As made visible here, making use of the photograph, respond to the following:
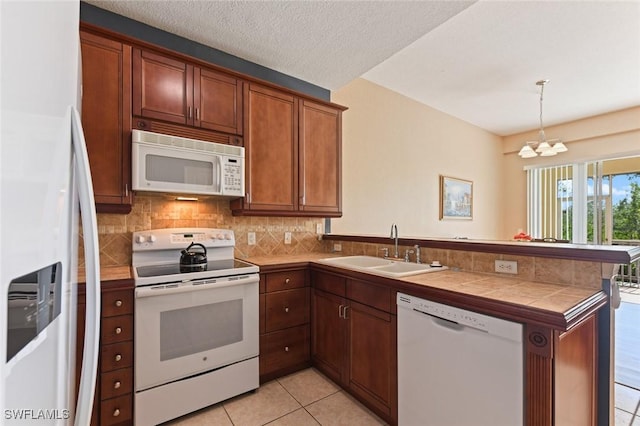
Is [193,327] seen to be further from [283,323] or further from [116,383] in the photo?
[283,323]

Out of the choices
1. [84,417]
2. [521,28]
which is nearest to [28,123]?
[84,417]

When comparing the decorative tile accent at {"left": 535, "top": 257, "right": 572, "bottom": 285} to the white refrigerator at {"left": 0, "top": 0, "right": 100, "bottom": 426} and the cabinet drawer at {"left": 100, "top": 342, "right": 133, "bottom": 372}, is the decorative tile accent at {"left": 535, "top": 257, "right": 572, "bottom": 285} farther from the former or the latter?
the cabinet drawer at {"left": 100, "top": 342, "right": 133, "bottom": 372}

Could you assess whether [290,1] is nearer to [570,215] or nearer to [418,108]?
[418,108]

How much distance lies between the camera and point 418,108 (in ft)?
14.6

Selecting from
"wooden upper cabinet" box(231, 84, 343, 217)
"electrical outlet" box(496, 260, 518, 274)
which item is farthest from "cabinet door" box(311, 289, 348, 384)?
"electrical outlet" box(496, 260, 518, 274)

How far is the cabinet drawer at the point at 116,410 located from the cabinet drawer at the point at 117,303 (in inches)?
19.3

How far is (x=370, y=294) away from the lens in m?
1.92

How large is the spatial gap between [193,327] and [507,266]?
1.97 metres

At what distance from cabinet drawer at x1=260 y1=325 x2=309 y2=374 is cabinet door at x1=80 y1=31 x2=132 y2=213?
1.41 m

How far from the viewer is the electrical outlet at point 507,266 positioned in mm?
1732

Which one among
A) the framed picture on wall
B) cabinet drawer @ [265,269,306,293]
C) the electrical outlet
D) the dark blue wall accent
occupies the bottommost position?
cabinet drawer @ [265,269,306,293]

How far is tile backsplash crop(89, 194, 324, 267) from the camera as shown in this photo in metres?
2.15

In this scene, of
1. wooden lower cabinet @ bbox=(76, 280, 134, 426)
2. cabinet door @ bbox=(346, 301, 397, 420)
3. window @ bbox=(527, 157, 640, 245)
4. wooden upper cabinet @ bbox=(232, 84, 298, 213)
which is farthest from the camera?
window @ bbox=(527, 157, 640, 245)

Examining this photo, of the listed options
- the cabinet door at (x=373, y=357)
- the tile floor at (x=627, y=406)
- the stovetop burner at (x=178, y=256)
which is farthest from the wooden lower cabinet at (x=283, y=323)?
the tile floor at (x=627, y=406)
